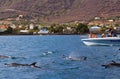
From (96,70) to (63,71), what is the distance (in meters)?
3.74

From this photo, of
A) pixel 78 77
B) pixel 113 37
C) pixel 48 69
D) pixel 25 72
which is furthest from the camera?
pixel 113 37

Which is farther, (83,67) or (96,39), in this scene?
(96,39)

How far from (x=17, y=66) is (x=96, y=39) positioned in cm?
4983

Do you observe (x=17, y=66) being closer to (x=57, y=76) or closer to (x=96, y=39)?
(x=57, y=76)

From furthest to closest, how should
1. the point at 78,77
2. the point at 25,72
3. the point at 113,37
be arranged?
the point at 113,37 < the point at 25,72 < the point at 78,77

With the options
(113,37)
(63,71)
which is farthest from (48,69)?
(113,37)

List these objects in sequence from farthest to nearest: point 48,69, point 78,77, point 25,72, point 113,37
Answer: point 113,37 < point 48,69 < point 25,72 < point 78,77

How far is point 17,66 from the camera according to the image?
180 ft

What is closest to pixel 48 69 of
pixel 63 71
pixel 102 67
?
pixel 63 71

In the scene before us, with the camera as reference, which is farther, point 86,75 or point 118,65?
point 118,65

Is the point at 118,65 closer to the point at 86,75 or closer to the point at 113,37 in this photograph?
the point at 86,75

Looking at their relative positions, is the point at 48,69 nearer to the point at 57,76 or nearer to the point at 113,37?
the point at 57,76

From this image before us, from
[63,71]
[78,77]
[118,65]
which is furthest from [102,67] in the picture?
[78,77]

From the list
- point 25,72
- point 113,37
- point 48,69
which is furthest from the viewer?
point 113,37
